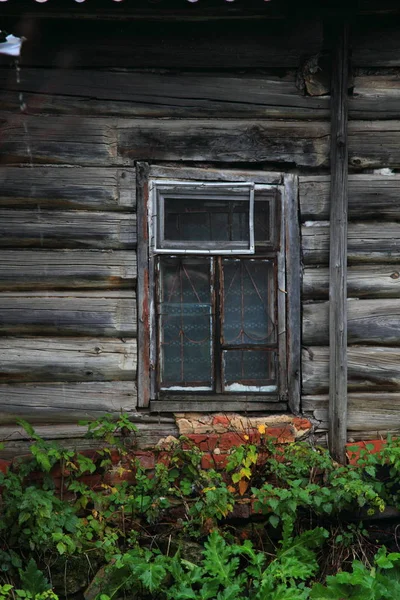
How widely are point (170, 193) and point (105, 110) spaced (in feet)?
2.45

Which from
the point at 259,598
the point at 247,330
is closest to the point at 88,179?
the point at 247,330

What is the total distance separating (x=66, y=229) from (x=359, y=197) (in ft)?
7.01

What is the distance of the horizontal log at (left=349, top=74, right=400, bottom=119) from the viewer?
547cm

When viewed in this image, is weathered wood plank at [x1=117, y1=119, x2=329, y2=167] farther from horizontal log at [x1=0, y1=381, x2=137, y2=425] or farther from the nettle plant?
the nettle plant

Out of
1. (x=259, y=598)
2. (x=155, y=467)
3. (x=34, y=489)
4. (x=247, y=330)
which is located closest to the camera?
(x=259, y=598)

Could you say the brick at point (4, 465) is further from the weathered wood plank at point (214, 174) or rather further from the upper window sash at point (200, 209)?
the weathered wood plank at point (214, 174)

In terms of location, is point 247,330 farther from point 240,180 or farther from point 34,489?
point 34,489

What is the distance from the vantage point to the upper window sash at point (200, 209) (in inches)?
213

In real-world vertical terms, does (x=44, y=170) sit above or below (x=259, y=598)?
above

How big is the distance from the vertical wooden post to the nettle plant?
1.33 ft

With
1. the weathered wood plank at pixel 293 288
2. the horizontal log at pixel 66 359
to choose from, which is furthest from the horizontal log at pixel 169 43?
the horizontal log at pixel 66 359

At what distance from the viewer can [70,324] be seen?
5.36 meters

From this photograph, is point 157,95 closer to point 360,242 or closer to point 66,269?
point 66,269

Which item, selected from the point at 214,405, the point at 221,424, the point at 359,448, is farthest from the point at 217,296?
the point at 359,448
